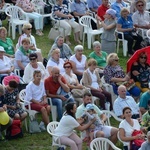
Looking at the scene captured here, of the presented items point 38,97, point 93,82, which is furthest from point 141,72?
point 38,97

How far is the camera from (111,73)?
15.0 meters

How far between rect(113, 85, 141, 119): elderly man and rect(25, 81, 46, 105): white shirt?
1393 millimetres

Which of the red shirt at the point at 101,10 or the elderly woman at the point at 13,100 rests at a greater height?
the red shirt at the point at 101,10

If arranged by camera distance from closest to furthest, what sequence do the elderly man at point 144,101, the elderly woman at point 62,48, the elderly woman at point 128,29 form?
the elderly man at point 144,101, the elderly woman at point 62,48, the elderly woman at point 128,29

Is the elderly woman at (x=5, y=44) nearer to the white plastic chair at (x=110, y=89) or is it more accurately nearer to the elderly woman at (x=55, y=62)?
the elderly woman at (x=55, y=62)

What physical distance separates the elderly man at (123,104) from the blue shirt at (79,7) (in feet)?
20.6

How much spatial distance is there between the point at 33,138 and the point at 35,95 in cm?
87

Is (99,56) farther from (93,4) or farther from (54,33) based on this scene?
(93,4)

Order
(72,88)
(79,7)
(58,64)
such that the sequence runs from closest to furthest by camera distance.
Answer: (72,88), (58,64), (79,7)

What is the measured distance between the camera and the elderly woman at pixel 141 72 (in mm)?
15078

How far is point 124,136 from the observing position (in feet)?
40.8

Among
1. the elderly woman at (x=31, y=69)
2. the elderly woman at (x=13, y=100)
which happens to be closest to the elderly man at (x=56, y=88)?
the elderly woman at (x=31, y=69)

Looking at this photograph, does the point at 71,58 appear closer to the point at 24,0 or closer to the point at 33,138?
the point at 33,138

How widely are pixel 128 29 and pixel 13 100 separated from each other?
5.50 meters
